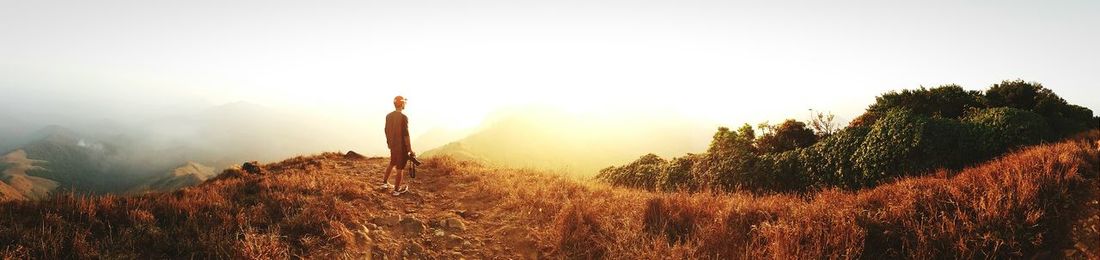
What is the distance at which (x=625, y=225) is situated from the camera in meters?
6.04

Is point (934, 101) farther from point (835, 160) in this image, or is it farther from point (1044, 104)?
point (835, 160)

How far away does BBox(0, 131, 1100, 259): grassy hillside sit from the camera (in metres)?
4.81

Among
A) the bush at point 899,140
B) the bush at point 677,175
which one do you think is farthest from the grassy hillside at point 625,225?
the bush at point 677,175

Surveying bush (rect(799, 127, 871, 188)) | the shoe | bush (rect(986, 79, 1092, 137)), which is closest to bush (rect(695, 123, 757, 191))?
bush (rect(799, 127, 871, 188))

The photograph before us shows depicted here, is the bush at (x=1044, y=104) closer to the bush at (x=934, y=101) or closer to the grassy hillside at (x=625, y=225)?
the bush at (x=934, y=101)

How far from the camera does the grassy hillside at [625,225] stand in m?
4.81

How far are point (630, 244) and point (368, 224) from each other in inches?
161

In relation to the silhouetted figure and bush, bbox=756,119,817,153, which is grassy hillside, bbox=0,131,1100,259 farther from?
bush, bbox=756,119,817,153

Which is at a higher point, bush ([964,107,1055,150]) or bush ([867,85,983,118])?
bush ([867,85,983,118])

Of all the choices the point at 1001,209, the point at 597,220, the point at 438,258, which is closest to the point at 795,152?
the point at 1001,209

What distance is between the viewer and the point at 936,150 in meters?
8.68

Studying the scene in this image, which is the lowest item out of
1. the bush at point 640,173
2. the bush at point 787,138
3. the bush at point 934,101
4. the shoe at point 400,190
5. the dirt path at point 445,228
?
the bush at point 640,173

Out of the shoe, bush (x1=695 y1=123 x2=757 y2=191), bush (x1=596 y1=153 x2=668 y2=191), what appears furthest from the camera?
bush (x1=596 y1=153 x2=668 y2=191)

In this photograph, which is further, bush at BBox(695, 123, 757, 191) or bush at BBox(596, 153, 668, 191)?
bush at BBox(596, 153, 668, 191)
